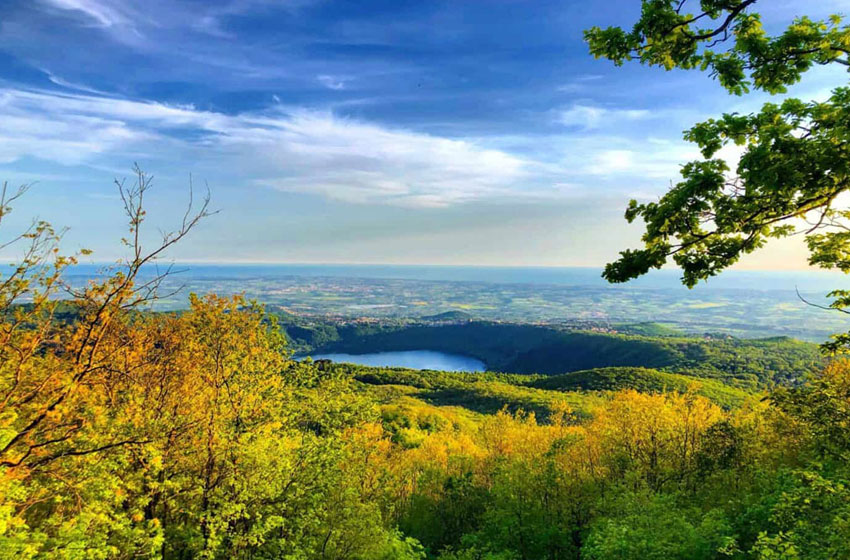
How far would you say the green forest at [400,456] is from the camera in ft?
24.6

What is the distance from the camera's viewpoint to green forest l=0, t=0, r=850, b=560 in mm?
7484

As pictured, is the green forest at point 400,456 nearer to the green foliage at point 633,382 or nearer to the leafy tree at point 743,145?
the leafy tree at point 743,145

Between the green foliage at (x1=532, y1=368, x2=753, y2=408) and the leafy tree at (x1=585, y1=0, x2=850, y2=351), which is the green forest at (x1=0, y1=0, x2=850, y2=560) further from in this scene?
the green foliage at (x1=532, y1=368, x2=753, y2=408)

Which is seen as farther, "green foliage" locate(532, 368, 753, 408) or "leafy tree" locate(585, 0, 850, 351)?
"green foliage" locate(532, 368, 753, 408)

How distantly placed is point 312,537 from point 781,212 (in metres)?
22.0

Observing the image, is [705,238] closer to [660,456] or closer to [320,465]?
[320,465]

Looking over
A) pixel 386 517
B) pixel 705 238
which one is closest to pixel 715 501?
pixel 386 517

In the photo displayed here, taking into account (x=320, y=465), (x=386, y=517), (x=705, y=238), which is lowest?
(x=386, y=517)

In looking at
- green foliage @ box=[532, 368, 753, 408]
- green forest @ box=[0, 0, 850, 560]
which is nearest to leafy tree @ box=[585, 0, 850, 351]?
green forest @ box=[0, 0, 850, 560]

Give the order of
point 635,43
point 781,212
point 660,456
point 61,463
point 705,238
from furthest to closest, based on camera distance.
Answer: point 660,456, point 61,463, point 705,238, point 781,212, point 635,43

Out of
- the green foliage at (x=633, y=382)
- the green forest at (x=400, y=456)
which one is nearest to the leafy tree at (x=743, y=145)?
the green forest at (x=400, y=456)

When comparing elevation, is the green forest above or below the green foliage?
above

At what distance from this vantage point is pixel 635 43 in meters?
8.21

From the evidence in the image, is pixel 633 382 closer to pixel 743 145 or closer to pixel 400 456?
pixel 400 456
